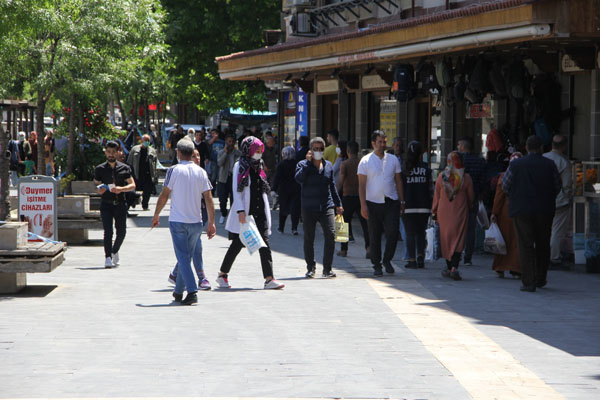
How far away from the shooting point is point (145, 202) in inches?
923

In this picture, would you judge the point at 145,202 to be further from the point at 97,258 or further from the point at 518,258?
the point at 518,258

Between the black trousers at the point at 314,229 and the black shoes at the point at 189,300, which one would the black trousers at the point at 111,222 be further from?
the black shoes at the point at 189,300

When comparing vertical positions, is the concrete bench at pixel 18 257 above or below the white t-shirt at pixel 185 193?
below

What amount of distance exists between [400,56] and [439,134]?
3727mm

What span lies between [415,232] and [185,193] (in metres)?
4.24

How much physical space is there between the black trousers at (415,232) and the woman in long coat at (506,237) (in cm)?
120

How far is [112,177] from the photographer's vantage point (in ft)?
44.3

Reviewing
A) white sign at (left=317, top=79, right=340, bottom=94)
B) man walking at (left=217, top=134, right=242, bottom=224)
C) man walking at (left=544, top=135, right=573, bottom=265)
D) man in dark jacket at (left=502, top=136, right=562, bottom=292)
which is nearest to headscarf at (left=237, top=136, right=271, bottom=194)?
man in dark jacket at (left=502, top=136, right=562, bottom=292)

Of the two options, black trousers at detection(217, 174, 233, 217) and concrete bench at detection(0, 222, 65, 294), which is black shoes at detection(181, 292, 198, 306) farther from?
black trousers at detection(217, 174, 233, 217)

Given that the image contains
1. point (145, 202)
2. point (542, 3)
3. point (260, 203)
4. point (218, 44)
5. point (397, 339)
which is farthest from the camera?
point (218, 44)

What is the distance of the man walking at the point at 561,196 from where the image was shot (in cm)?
1357

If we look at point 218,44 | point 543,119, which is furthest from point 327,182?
point 218,44

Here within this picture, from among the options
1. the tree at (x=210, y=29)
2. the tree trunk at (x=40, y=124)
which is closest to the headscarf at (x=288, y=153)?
the tree trunk at (x=40, y=124)

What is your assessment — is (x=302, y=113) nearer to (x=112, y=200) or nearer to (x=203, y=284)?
(x=112, y=200)
